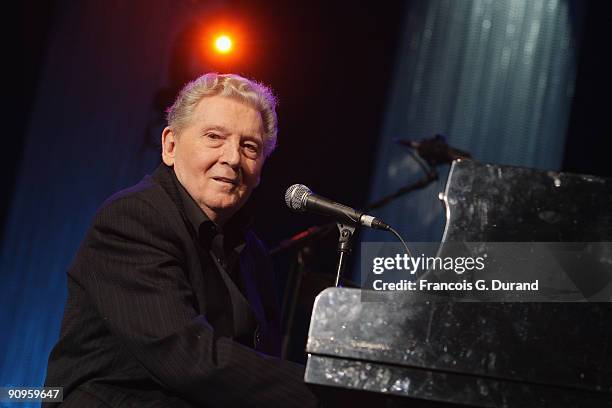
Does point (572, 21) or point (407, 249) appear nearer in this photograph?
point (407, 249)

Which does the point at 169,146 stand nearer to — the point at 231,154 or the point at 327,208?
the point at 231,154

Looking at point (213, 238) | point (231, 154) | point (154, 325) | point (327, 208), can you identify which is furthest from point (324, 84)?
point (154, 325)

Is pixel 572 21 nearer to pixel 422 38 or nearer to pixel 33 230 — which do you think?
pixel 422 38

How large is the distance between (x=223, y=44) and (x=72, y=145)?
1422 millimetres

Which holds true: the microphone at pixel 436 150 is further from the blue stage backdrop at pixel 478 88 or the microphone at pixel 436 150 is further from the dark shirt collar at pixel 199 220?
the dark shirt collar at pixel 199 220

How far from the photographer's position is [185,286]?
6.27 ft

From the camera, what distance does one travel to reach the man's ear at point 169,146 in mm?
2479

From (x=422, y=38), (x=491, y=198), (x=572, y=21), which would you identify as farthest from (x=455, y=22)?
(x=491, y=198)

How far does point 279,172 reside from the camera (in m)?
5.46

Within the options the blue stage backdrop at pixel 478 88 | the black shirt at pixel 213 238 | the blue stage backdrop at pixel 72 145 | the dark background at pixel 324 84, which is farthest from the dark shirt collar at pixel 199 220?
the blue stage backdrop at pixel 478 88

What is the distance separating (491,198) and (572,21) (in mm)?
5467

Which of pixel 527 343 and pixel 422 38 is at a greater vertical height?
pixel 422 38

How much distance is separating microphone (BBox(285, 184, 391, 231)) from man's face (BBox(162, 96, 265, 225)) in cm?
26

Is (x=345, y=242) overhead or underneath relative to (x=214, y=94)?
underneath
